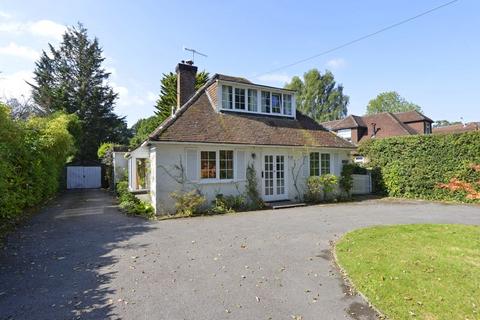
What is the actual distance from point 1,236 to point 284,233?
8.07 metres

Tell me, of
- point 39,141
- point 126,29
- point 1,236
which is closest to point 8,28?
point 126,29

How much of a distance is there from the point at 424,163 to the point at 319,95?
124ft

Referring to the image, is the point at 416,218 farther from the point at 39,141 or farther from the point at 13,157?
the point at 39,141

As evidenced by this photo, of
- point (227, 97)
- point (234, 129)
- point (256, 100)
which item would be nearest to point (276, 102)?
point (256, 100)

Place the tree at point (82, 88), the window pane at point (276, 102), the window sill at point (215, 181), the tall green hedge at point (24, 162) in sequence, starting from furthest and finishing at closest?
1. the tree at point (82, 88)
2. the window pane at point (276, 102)
3. the window sill at point (215, 181)
4. the tall green hedge at point (24, 162)

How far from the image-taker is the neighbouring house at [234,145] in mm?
11867

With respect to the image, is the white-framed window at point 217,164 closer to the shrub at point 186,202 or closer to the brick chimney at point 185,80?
the shrub at point 186,202

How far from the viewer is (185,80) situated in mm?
16594

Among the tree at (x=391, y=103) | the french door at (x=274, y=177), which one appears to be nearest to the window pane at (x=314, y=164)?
the french door at (x=274, y=177)

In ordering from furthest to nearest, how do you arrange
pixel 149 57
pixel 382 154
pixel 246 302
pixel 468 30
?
pixel 382 154 → pixel 149 57 → pixel 468 30 → pixel 246 302

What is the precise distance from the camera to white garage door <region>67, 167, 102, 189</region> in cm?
2583

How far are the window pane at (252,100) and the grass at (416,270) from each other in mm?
9322

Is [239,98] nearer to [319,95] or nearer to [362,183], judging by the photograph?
[362,183]

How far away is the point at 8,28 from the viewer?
10.4 m
